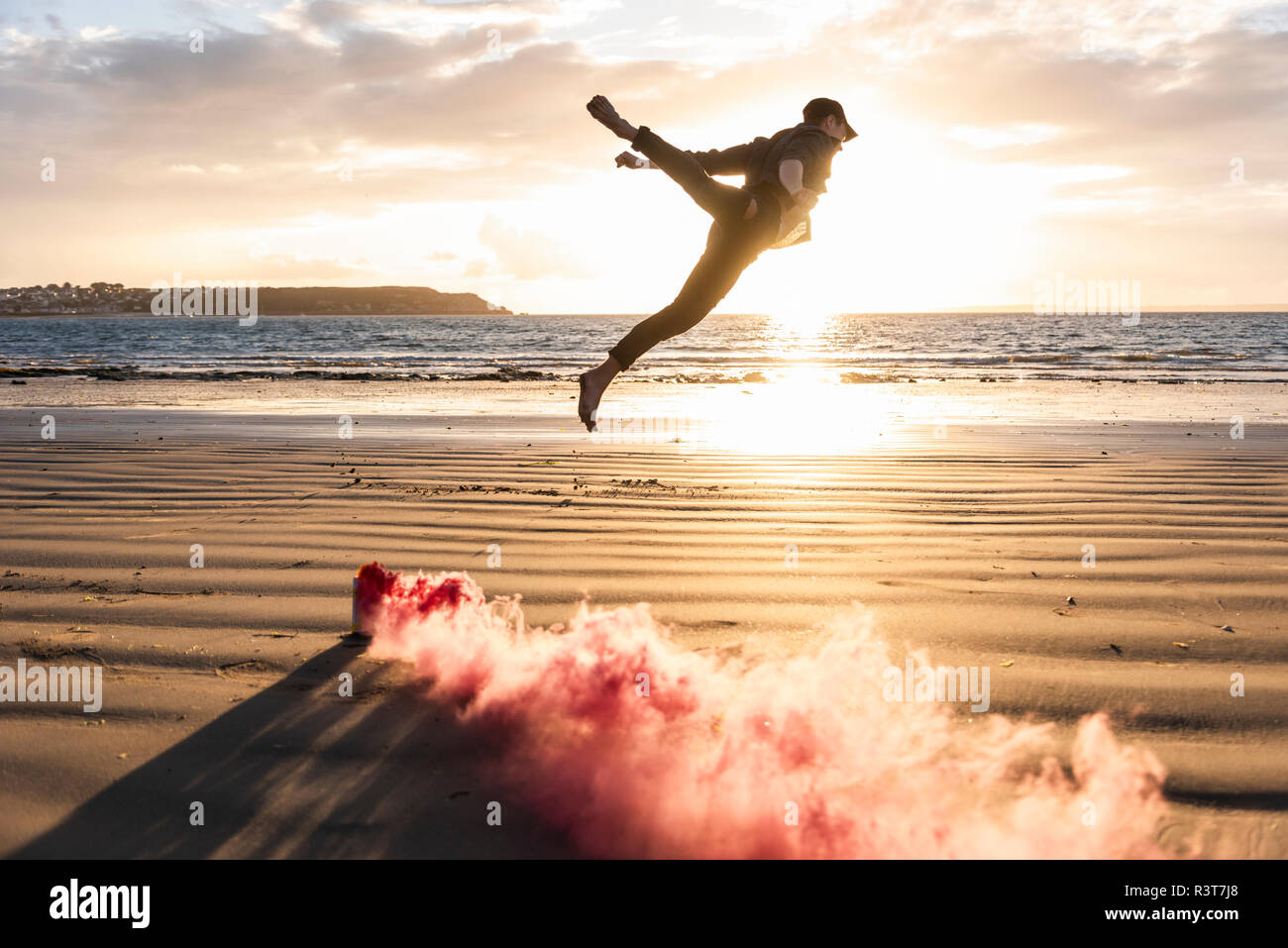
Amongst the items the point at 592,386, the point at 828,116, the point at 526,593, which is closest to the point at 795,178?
→ the point at 828,116

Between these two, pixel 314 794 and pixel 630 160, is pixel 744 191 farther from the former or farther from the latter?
pixel 314 794

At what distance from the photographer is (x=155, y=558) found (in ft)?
16.2

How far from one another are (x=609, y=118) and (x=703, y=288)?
29.0 inches

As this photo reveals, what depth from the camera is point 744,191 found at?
346 cm

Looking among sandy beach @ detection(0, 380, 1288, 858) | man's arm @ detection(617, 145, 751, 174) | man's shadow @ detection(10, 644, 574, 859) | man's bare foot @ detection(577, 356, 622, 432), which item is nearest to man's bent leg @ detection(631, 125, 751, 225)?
man's arm @ detection(617, 145, 751, 174)

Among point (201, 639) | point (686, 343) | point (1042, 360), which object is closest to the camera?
point (201, 639)

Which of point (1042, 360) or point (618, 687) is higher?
point (1042, 360)

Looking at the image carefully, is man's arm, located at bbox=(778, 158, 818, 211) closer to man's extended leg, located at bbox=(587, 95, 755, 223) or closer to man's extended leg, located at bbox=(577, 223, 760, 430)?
man's extended leg, located at bbox=(587, 95, 755, 223)

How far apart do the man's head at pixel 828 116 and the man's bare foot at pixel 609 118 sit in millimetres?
675

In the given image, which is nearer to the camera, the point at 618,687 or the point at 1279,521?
the point at 618,687

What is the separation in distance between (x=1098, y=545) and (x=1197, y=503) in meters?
1.66

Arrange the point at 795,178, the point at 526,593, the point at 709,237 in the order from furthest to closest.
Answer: the point at 526,593
the point at 709,237
the point at 795,178
